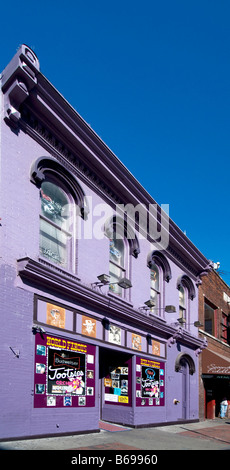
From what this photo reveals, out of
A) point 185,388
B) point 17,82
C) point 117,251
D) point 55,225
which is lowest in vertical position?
point 185,388

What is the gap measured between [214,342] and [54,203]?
51.4 feet

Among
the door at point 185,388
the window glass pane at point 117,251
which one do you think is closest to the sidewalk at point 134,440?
the door at point 185,388

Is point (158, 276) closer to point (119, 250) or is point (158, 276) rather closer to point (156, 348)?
point (156, 348)

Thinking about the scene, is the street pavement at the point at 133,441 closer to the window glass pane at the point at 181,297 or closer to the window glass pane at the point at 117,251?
the window glass pane at the point at 117,251

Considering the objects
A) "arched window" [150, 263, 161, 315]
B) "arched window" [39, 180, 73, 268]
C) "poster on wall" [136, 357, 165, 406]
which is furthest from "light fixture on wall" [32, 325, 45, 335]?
"arched window" [150, 263, 161, 315]

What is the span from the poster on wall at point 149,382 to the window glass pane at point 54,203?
20.1ft

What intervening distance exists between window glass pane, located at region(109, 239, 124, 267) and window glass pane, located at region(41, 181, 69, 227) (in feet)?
9.46

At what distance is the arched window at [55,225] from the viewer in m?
13.1

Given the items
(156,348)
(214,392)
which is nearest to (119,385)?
(156,348)

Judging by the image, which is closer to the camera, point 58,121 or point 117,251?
point 58,121

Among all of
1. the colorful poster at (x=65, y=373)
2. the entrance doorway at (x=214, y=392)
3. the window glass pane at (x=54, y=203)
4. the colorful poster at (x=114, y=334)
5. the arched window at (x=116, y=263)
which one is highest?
the window glass pane at (x=54, y=203)

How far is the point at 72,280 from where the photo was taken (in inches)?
509

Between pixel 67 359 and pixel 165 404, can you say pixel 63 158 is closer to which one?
pixel 67 359
